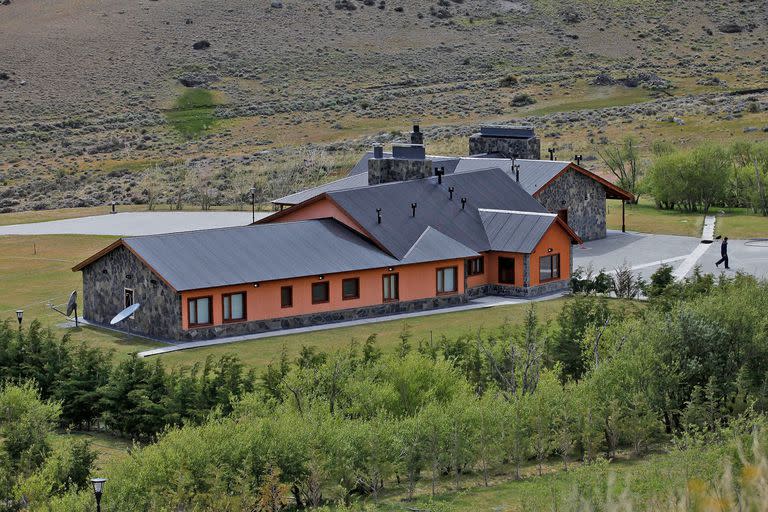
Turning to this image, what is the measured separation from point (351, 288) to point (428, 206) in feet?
19.2

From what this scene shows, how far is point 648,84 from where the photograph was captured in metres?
106

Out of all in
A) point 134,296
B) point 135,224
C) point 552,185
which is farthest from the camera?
point 135,224

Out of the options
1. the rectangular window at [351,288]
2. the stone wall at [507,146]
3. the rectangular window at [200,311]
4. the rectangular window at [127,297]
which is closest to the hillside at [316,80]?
the stone wall at [507,146]

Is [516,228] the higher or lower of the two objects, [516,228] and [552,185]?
the lower

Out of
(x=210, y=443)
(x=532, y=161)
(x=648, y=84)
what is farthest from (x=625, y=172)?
(x=210, y=443)

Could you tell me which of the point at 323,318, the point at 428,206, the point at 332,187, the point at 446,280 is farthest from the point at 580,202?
the point at 323,318

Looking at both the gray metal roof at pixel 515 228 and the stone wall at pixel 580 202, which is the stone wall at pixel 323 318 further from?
the stone wall at pixel 580 202

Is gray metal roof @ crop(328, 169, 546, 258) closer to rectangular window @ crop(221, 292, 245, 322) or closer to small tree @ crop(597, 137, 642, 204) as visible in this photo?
rectangular window @ crop(221, 292, 245, 322)

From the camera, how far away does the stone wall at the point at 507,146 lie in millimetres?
58406

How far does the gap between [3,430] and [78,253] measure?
1109 inches

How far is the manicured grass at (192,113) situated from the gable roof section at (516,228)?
179ft

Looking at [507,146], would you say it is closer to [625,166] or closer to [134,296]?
[625,166]

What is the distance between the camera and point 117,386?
29.0 meters

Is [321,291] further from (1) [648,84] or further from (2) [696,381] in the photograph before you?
(1) [648,84]
